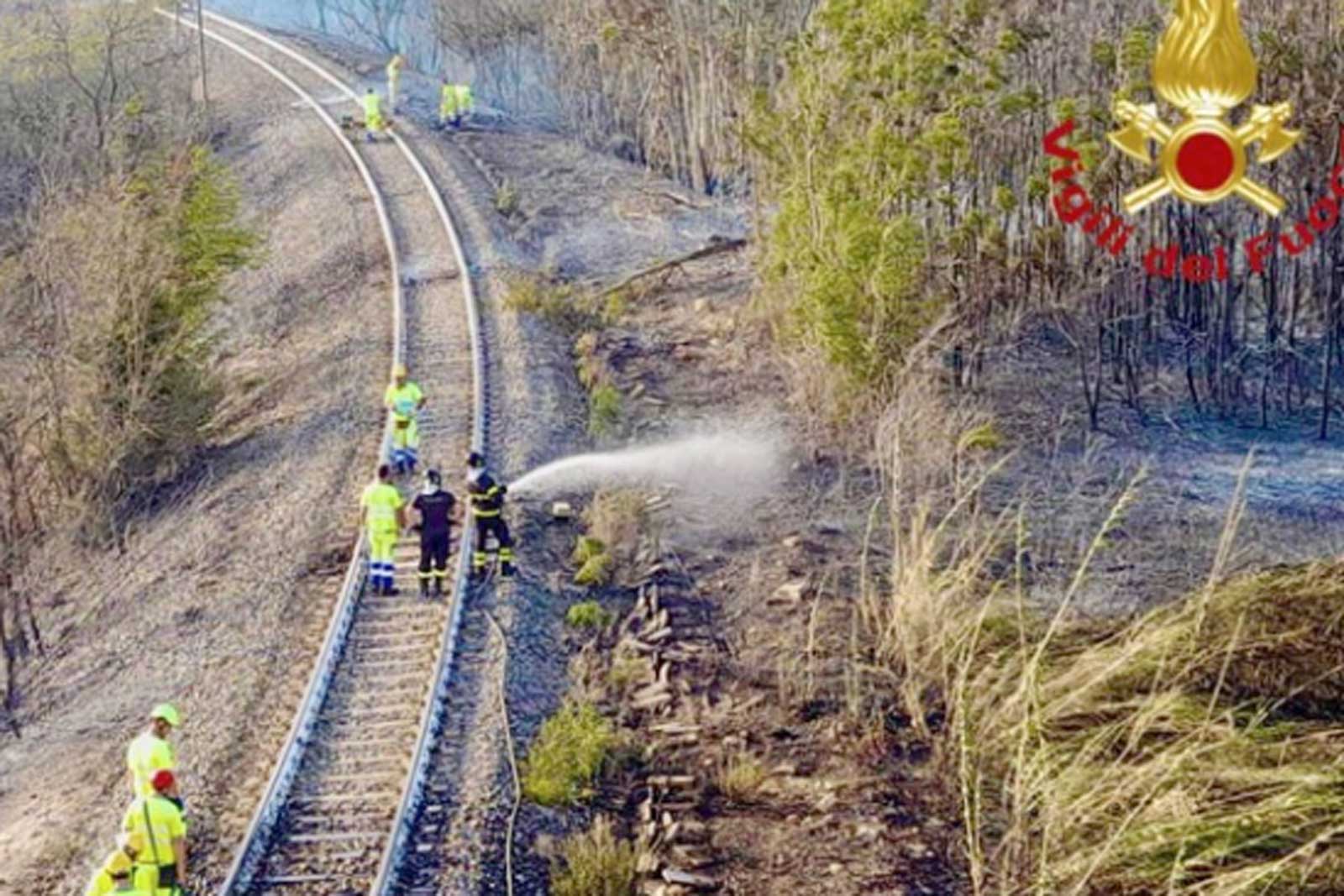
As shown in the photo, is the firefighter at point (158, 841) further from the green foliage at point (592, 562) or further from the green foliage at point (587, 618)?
the green foliage at point (592, 562)

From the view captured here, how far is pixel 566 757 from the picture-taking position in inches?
560

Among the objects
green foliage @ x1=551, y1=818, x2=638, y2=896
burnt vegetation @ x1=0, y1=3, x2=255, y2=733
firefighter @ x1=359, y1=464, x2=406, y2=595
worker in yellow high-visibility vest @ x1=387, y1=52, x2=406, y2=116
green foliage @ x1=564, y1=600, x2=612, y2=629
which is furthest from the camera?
worker in yellow high-visibility vest @ x1=387, y1=52, x2=406, y2=116

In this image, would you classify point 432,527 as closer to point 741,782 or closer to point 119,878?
point 741,782

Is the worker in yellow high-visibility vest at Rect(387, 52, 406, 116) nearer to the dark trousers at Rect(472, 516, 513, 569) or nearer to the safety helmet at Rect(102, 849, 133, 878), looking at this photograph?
the dark trousers at Rect(472, 516, 513, 569)

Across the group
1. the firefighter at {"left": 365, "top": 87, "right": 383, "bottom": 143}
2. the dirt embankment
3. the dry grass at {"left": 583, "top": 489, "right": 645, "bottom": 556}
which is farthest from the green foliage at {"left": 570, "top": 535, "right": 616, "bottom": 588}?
the firefighter at {"left": 365, "top": 87, "right": 383, "bottom": 143}

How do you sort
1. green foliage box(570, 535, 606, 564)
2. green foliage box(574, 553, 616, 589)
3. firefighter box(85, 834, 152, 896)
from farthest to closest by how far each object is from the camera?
green foliage box(570, 535, 606, 564), green foliage box(574, 553, 616, 589), firefighter box(85, 834, 152, 896)

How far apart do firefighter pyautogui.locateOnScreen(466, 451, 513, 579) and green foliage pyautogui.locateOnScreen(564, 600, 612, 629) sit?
1039 millimetres

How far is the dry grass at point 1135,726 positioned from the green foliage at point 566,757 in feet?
8.86

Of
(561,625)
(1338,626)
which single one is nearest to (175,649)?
(561,625)

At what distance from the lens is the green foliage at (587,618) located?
17.3 metres

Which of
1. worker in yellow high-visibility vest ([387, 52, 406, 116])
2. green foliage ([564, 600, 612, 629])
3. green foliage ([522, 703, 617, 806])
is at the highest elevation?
worker in yellow high-visibility vest ([387, 52, 406, 116])

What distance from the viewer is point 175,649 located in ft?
59.3

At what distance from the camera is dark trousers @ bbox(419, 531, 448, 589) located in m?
17.5

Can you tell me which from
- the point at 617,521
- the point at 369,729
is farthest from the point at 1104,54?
the point at 369,729
